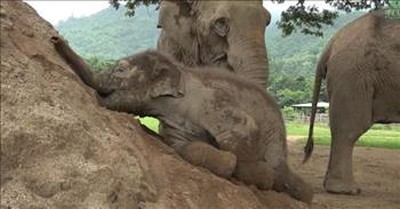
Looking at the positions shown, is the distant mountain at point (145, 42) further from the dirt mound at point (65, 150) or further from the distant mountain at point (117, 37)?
the dirt mound at point (65, 150)

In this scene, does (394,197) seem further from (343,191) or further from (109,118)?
(109,118)

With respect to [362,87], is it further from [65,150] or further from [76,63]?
[65,150]

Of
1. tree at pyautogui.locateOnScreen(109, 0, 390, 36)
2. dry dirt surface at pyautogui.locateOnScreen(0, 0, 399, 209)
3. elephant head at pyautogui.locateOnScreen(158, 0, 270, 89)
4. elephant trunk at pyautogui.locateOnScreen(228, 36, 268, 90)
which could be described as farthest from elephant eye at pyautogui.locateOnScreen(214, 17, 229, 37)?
tree at pyautogui.locateOnScreen(109, 0, 390, 36)

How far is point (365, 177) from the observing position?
10516mm

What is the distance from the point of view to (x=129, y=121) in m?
4.03

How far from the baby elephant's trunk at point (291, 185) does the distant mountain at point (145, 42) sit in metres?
65.3

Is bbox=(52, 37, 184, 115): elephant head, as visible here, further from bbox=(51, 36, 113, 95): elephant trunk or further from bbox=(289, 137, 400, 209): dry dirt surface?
bbox=(289, 137, 400, 209): dry dirt surface

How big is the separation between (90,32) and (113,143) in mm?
109030

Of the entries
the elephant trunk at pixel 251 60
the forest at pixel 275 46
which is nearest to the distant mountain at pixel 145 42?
the forest at pixel 275 46

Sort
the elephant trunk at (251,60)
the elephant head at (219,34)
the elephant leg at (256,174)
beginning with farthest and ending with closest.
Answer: the elephant head at (219,34) < the elephant trunk at (251,60) < the elephant leg at (256,174)

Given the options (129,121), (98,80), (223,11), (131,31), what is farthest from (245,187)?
(131,31)

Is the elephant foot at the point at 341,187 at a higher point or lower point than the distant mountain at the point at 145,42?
higher

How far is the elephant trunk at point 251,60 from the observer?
213 inches

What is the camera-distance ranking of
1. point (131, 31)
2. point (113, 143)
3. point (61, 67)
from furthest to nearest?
1. point (131, 31)
2. point (61, 67)
3. point (113, 143)
